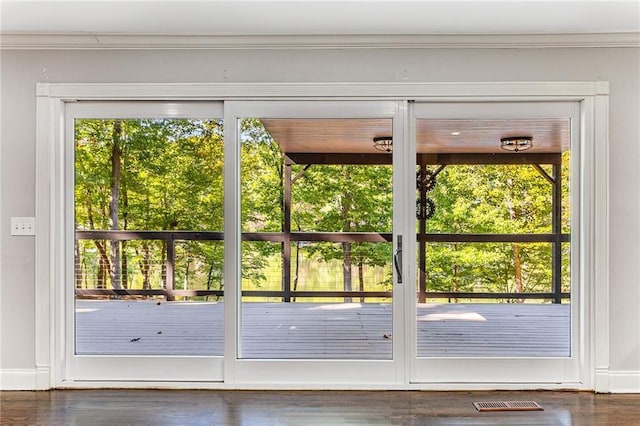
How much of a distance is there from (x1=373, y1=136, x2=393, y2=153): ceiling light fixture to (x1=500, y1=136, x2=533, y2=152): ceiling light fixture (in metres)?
0.79

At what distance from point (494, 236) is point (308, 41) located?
6.16ft

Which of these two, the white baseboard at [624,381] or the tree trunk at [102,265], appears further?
the tree trunk at [102,265]

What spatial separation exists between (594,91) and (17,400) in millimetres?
4358

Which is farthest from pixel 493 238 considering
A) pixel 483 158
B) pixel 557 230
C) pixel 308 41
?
pixel 308 41

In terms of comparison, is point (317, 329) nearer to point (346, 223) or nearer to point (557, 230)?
point (346, 223)

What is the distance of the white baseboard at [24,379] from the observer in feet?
9.88

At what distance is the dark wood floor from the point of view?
2574 millimetres

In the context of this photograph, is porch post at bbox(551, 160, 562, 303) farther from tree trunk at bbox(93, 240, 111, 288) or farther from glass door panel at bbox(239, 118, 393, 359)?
tree trunk at bbox(93, 240, 111, 288)

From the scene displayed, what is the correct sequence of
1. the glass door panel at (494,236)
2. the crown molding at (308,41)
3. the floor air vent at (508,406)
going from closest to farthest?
the floor air vent at (508,406) < the crown molding at (308,41) < the glass door panel at (494,236)

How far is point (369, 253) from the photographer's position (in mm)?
3076

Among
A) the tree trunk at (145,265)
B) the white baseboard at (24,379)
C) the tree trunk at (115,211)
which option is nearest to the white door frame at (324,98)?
the white baseboard at (24,379)

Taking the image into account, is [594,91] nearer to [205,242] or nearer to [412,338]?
[412,338]

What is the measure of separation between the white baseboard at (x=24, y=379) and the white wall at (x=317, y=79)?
2 cm

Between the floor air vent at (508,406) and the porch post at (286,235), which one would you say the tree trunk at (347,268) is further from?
the floor air vent at (508,406)
